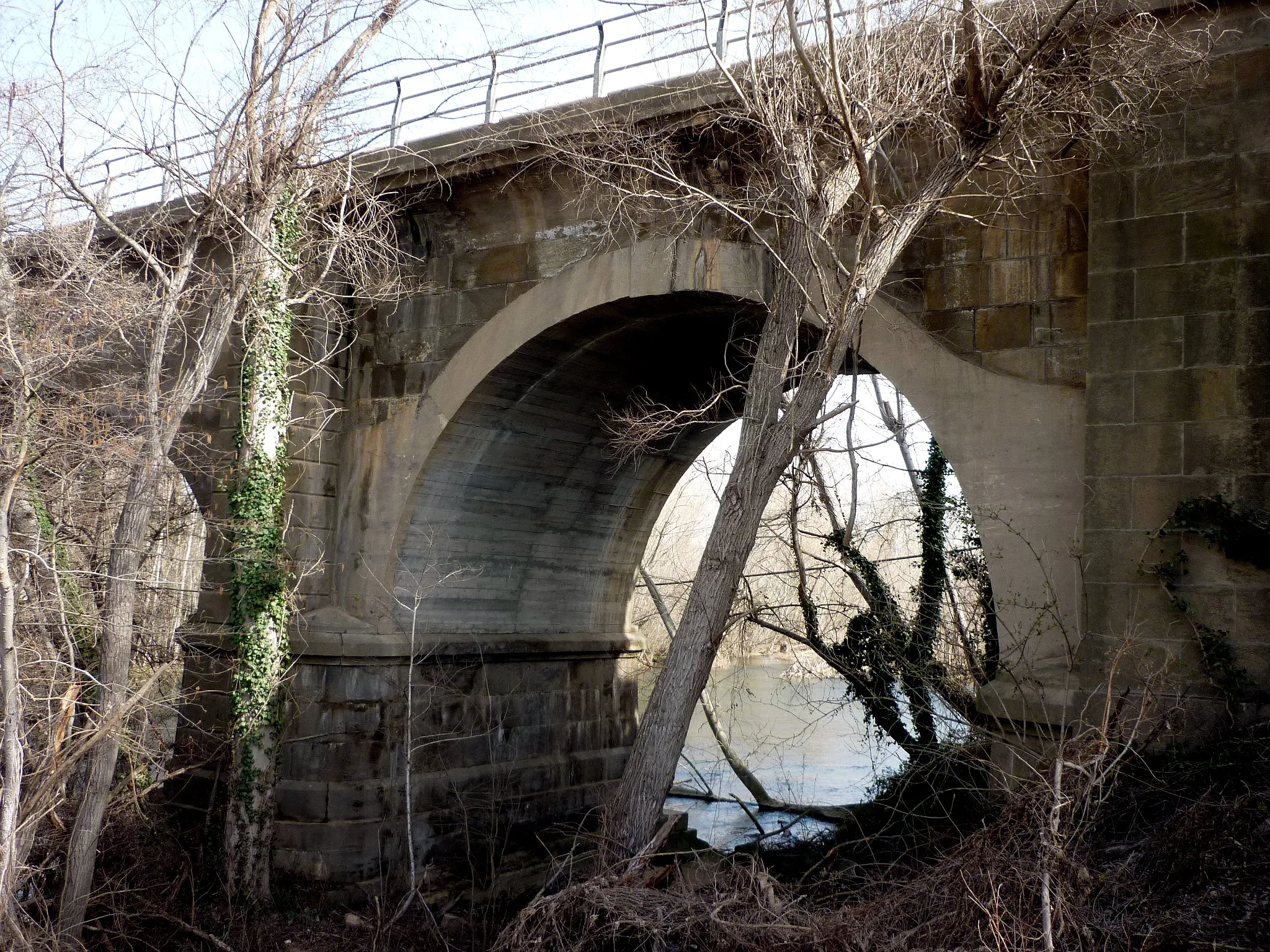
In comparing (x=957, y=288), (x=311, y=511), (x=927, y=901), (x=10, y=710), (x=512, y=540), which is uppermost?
(x=957, y=288)

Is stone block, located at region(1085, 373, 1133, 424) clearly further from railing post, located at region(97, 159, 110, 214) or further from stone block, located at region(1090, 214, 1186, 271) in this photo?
railing post, located at region(97, 159, 110, 214)

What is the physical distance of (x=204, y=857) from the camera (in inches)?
368

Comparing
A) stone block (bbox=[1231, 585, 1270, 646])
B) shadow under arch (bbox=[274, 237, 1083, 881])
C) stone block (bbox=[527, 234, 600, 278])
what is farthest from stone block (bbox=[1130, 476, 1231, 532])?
stone block (bbox=[527, 234, 600, 278])

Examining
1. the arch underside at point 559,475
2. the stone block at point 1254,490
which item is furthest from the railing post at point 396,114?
the stone block at point 1254,490

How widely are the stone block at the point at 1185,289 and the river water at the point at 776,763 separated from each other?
15.2ft

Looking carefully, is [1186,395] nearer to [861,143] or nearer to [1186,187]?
[1186,187]

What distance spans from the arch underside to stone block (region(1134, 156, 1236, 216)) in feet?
9.28

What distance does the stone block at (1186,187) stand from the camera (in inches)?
243

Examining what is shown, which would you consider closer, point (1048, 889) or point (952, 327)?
point (1048, 889)

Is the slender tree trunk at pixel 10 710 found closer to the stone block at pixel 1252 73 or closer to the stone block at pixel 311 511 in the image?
the stone block at pixel 311 511

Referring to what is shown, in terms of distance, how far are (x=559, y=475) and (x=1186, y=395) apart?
5.98m

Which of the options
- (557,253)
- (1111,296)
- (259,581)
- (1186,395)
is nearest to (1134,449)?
(1186,395)

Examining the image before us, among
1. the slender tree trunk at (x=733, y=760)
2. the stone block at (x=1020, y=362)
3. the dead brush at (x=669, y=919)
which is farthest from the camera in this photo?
the slender tree trunk at (x=733, y=760)

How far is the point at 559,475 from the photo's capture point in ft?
35.7
